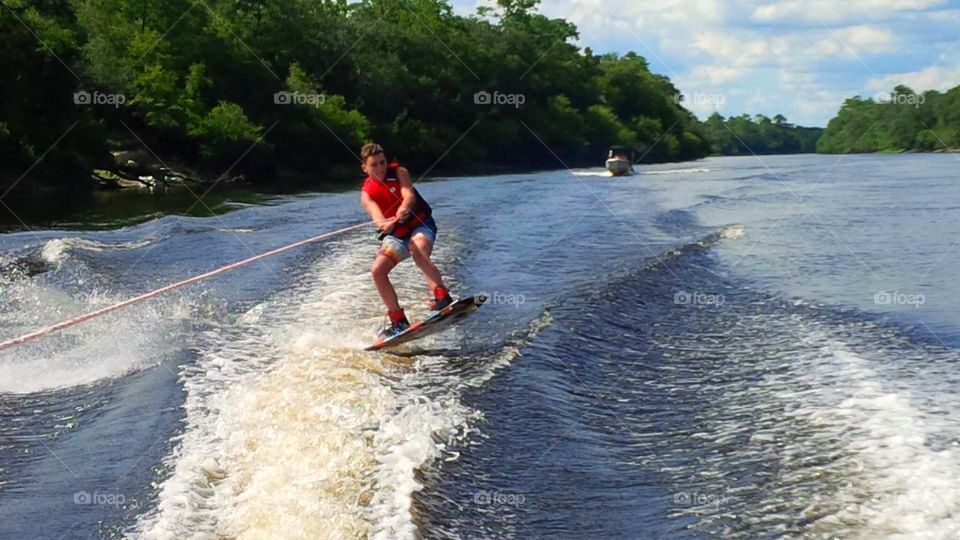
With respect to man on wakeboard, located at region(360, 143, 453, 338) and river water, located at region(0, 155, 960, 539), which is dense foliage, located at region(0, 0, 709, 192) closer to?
river water, located at region(0, 155, 960, 539)

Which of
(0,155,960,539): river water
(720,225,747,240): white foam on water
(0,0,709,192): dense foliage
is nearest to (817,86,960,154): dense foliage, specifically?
(0,0,709,192): dense foliage

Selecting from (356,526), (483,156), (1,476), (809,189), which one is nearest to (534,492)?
(356,526)

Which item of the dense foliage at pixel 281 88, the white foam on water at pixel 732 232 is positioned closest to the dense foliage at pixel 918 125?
the dense foliage at pixel 281 88

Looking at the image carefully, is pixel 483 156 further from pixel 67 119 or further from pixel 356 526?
pixel 356 526

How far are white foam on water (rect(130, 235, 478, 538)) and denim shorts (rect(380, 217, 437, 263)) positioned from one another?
87 centimetres

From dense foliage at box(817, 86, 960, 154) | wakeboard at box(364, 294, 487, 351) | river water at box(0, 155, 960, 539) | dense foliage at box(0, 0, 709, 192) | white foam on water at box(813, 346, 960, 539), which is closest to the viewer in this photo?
white foam on water at box(813, 346, 960, 539)

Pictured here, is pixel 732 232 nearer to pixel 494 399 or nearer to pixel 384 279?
pixel 384 279

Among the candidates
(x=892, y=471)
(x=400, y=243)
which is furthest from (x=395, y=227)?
(x=892, y=471)

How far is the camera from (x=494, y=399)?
7934mm

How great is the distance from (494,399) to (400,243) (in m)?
2.48

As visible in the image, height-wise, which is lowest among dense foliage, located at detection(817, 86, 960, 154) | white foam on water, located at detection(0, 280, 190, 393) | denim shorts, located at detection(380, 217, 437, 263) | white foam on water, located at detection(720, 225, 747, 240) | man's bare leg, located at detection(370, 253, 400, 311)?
white foam on water, located at detection(0, 280, 190, 393)

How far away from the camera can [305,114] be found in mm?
54312

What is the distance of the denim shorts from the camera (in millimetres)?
9789

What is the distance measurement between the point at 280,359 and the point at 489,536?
3.88m
